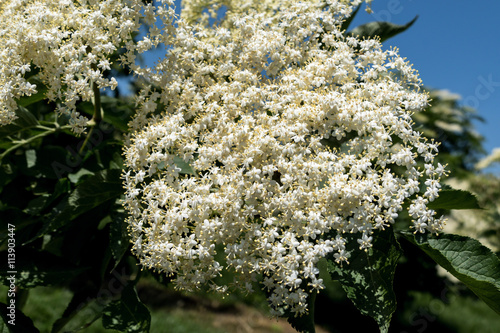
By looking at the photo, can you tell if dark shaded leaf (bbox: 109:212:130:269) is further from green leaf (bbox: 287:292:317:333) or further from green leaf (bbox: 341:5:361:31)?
green leaf (bbox: 341:5:361:31)

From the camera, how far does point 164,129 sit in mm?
1805

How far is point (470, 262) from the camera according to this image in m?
1.60

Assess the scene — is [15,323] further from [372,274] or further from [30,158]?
[372,274]

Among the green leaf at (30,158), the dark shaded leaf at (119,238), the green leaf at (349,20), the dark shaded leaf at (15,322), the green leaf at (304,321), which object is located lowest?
the dark shaded leaf at (15,322)

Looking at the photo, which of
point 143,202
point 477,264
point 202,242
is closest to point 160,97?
point 143,202

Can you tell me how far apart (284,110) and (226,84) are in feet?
1.07

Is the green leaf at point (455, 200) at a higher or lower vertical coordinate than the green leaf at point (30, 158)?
higher

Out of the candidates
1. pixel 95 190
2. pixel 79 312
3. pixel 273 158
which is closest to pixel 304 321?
pixel 273 158

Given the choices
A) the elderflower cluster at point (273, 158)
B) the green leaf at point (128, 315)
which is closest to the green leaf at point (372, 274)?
the elderflower cluster at point (273, 158)

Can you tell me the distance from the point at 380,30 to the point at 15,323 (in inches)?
95.7

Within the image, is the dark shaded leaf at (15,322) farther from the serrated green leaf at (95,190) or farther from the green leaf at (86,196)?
the serrated green leaf at (95,190)

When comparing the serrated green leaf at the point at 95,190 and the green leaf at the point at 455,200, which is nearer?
the green leaf at the point at 455,200

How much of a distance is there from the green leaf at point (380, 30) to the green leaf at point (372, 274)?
1149 mm

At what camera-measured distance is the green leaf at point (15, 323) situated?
1.97m
